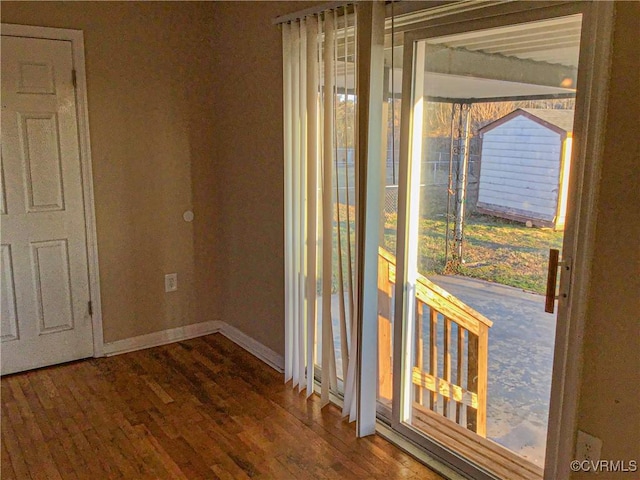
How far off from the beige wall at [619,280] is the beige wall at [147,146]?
2742mm

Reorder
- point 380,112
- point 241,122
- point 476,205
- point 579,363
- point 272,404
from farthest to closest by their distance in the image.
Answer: point 241,122 < point 272,404 < point 380,112 < point 476,205 < point 579,363

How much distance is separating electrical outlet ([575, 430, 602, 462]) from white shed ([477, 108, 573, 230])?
28.1 inches

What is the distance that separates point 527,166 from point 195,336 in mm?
2717

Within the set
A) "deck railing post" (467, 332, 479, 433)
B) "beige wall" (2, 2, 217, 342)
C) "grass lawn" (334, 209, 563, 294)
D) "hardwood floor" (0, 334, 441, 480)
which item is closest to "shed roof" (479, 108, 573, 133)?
"grass lawn" (334, 209, 563, 294)

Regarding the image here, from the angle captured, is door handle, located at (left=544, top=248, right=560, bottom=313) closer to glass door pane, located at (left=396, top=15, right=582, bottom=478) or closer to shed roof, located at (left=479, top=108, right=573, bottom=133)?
glass door pane, located at (left=396, top=15, right=582, bottom=478)

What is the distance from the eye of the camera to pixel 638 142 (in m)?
1.61

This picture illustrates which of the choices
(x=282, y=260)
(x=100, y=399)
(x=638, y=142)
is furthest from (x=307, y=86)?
(x=100, y=399)

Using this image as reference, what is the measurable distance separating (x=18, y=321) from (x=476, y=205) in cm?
275

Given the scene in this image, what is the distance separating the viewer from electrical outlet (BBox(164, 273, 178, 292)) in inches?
151

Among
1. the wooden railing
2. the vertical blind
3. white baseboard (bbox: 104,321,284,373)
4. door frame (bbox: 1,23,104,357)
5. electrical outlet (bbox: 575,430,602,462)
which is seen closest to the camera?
electrical outlet (bbox: 575,430,602,462)

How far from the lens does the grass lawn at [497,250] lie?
2.06 metres

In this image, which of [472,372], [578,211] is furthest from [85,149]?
[578,211]

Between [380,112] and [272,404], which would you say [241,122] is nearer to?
[380,112]

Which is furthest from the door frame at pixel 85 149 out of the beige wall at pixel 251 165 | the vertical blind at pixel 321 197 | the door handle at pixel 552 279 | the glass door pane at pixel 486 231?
the door handle at pixel 552 279
